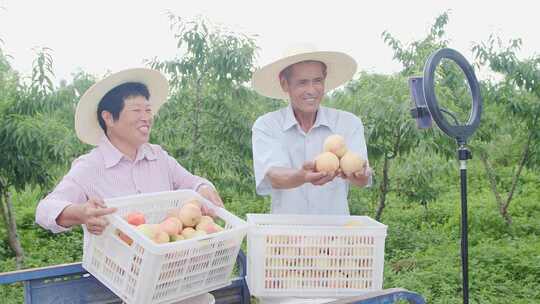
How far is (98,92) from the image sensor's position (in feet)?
6.99

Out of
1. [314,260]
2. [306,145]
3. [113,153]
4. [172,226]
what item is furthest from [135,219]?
[306,145]

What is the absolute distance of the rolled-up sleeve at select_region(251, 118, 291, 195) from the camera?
7.34 ft

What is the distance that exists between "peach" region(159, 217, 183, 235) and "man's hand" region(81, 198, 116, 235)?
0.52 ft

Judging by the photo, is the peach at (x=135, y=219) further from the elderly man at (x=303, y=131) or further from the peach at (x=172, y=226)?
the elderly man at (x=303, y=131)

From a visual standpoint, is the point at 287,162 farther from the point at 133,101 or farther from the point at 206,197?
the point at 133,101

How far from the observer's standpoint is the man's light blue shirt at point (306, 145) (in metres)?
2.37

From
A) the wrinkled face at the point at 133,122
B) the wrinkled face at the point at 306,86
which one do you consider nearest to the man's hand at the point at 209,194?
the wrinkled face at the point at 133,122

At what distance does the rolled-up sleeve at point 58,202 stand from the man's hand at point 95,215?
5.3 inches

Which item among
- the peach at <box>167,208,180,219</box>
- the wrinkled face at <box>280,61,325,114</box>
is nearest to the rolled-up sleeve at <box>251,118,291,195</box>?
the wrinkled face at <box>280,61,325,114</box>

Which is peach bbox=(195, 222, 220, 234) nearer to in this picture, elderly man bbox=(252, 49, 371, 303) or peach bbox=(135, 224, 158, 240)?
peach bbox=(135, 224, 158, 240)

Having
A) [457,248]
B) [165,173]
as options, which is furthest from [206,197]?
[457,248]

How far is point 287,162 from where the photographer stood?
7.55 feet

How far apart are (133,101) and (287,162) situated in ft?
2.11

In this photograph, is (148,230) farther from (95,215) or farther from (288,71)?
(288,71)
